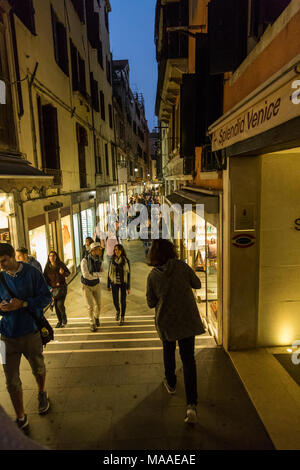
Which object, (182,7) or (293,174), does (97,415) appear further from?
(182,7)

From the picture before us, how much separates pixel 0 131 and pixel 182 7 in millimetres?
7828

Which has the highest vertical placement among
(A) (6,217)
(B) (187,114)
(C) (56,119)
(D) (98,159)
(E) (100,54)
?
(E) (100,54)

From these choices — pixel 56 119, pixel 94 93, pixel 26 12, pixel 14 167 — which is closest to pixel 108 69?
pixel 94 93

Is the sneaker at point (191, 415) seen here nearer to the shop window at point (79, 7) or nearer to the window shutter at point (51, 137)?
the window shutter at point (51, 137)

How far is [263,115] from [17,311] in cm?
349

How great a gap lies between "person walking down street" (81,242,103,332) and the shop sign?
2801mm

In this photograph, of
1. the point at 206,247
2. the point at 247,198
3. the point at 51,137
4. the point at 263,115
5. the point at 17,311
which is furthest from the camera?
the point at 51,137

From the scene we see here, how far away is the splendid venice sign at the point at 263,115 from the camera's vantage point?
2.59 meters

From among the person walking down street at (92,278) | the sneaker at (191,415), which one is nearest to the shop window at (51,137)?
the person walking down street at (92,278)

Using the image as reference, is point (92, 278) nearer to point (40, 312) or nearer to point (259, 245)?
point (40, 312)

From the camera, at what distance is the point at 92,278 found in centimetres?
634

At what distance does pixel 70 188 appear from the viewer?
1158cm

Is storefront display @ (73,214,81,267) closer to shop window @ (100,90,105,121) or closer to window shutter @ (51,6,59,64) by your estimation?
window shutter @ (51,6,59,64)
